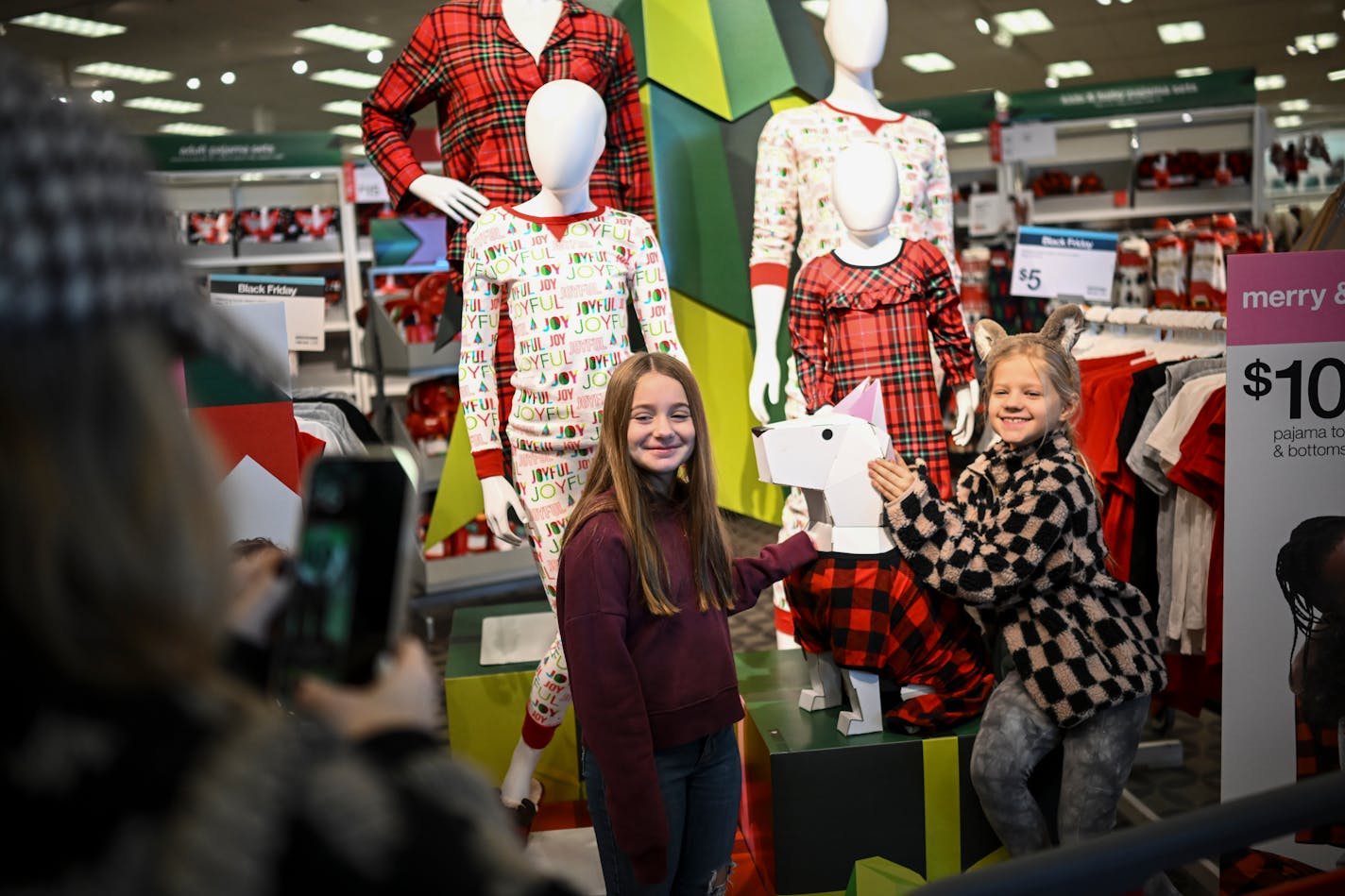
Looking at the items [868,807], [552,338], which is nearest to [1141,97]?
[552,338]

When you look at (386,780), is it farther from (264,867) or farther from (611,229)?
(611,229)

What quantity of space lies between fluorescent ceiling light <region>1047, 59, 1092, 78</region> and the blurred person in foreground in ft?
47.4

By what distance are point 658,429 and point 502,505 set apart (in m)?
0.93

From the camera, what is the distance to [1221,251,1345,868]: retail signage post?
7.95 feet

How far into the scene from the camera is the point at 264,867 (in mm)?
630

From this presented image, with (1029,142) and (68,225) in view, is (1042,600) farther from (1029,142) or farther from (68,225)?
(1029,142)

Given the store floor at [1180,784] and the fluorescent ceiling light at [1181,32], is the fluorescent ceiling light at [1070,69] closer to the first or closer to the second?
the fluorescent ceiling light at [1181,32]

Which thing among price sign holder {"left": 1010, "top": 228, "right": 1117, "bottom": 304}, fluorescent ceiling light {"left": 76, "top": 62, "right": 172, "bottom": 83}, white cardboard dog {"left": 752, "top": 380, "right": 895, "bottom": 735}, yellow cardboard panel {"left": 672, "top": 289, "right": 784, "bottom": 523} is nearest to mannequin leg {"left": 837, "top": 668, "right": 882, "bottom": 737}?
white cardboard dog {"left": 752, "top": 380, "right": 895, "bottom": 735}

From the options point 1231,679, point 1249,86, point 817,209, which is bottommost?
point 1231,679

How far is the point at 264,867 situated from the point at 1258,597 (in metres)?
2.37

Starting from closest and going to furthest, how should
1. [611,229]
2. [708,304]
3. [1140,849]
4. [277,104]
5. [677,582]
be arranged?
[1140,849] < [677,582] < [611,229] < [708,304] < [277,104]

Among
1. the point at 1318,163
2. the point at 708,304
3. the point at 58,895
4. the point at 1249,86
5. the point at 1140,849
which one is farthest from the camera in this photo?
the point at 1318,163

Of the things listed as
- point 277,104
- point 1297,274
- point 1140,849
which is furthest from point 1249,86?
point 277,104

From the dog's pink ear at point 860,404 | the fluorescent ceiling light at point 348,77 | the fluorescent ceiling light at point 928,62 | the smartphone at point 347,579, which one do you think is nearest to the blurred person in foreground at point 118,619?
the smartphone at point 347,579
